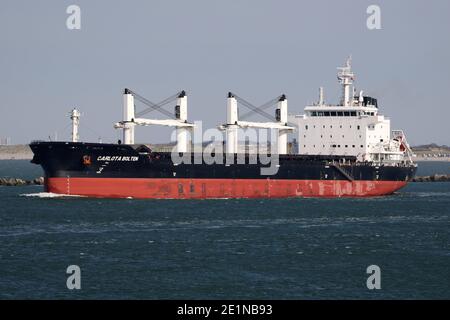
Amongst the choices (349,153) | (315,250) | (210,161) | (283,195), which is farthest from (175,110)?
(315,250)

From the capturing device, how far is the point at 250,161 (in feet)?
180

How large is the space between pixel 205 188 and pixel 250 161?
3962mm

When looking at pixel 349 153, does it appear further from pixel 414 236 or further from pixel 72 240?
pixel 72 240

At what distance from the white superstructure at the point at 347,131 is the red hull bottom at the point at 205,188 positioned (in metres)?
3.51

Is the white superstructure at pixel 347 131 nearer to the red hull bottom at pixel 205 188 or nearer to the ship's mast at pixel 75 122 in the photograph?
the red hull bottom at pixel 205 188

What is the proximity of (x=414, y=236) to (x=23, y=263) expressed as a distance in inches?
741

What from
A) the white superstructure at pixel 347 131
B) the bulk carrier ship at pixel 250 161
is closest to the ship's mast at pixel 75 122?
the bulk carrier ship at pixel 250 161

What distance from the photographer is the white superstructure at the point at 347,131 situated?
63.2 metres

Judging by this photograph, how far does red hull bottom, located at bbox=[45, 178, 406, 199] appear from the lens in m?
49.9

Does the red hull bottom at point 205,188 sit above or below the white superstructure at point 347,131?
below

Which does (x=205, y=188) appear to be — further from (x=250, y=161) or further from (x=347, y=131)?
(x=347, y=131)

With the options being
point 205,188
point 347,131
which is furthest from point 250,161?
point 347,131
